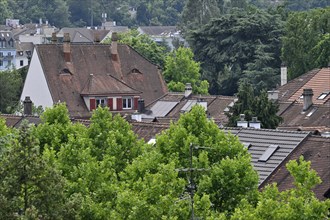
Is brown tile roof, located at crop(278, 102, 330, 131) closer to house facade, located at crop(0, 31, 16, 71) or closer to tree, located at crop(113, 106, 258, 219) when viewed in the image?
tree, located at crop(113, 106, 258, 219)

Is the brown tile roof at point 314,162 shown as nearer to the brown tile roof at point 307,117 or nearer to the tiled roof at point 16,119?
the brown tile roof at point 307,117

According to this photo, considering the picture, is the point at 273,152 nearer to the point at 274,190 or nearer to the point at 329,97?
the point at 274,190

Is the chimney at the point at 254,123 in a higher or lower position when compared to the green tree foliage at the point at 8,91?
higher

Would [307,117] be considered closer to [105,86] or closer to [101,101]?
[101,101]

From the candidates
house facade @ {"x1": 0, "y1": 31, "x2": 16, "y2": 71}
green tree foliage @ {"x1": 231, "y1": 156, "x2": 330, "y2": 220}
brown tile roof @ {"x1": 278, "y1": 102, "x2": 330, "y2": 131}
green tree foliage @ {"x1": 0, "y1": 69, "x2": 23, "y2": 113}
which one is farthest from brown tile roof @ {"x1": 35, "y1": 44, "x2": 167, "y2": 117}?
house facade @ {"x1": 0, "y1": 31, "x2": 16, "y2": 71}

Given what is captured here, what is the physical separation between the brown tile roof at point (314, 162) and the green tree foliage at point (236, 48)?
6211 centimetres

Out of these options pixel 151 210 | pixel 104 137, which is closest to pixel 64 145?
pixel 104 137

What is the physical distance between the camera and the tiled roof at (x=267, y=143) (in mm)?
49134

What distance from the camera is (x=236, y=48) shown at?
11488 centimetres

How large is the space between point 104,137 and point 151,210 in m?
10.6

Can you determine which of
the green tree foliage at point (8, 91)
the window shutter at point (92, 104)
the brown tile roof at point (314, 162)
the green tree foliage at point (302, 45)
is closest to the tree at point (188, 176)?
the brown tile roof at point (314, 162)

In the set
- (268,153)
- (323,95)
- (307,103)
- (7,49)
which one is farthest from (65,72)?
(7,49)

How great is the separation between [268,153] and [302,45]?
59.9 m

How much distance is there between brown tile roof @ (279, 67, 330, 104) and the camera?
86581 mm
